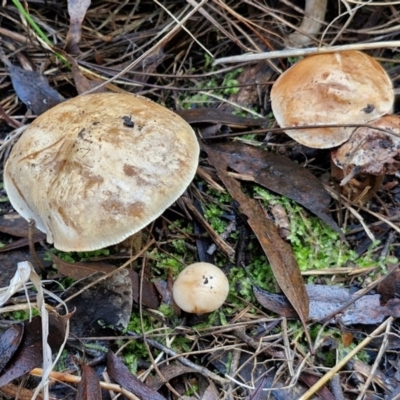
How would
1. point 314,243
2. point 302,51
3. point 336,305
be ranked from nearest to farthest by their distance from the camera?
point 336,305
point 314,243
point 302,51

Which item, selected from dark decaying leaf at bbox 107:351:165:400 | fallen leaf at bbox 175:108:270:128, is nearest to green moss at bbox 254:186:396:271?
fallen leaf at bbox 175:108:270:128

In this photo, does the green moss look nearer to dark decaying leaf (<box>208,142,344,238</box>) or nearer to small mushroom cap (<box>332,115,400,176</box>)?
dark decaying leaf (<box>208,142,344,238</box>)

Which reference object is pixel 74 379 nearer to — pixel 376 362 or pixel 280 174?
pixel 376 362

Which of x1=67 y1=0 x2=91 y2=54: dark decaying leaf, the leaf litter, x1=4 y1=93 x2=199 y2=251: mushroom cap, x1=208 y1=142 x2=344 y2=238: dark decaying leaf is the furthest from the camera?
x1=67 y1=0 x2=91 y2=54: dark decaying leaf

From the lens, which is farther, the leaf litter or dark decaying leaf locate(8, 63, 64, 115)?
dark decaying leaf locate(8, 63, 64, 115)

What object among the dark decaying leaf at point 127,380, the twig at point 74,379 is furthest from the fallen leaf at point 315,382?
the twig at point 74,379

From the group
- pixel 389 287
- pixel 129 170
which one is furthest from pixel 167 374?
pixel 389 287
